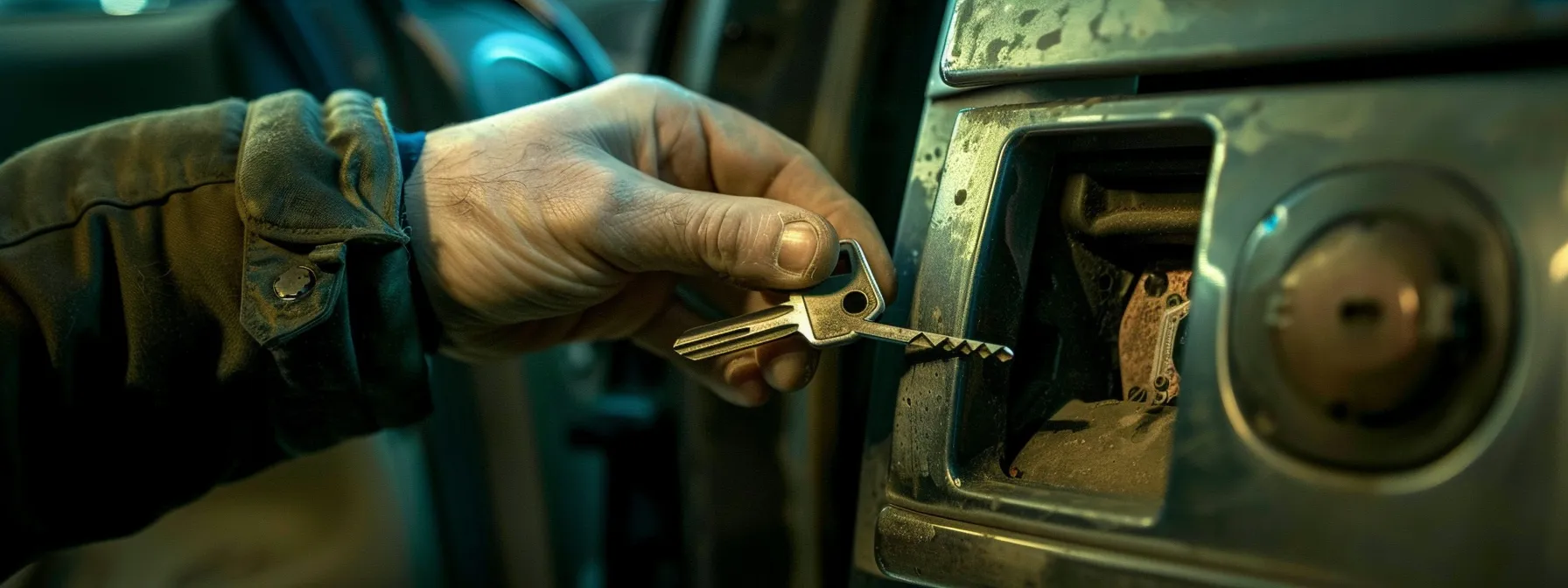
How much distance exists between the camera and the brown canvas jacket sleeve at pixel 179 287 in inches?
24.3

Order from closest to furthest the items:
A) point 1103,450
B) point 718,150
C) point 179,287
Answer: point 1103,450 → point 179,287 → point 718,150

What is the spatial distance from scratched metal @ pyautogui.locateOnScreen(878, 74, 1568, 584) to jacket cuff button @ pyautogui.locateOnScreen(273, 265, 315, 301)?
404mm

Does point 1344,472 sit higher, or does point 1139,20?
point 1139,20

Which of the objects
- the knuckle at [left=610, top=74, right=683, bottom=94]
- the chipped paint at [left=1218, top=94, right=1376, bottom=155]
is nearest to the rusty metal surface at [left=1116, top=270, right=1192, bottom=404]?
the chipped paint at [left=1218, top=94, right=1376, bottom=155]

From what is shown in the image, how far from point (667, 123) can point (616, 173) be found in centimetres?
11

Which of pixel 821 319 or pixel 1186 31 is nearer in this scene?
pixel 1186 31

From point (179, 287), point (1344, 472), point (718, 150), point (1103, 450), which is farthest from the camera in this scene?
point (718, 150)

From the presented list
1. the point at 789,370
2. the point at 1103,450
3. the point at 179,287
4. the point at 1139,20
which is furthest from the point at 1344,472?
Result: the point at 179,287

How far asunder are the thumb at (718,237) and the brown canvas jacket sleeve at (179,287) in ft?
0.50

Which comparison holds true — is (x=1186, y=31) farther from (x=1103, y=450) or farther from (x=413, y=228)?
(x=413, y=228)

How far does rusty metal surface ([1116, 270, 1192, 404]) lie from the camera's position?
1.87 feet

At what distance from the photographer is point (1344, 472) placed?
419 millimetres

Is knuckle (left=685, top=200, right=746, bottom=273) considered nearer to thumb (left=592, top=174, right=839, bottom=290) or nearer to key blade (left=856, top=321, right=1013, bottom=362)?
thumb (left=592, top=174, right=839, bottom=290)

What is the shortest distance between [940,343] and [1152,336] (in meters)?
0.14
